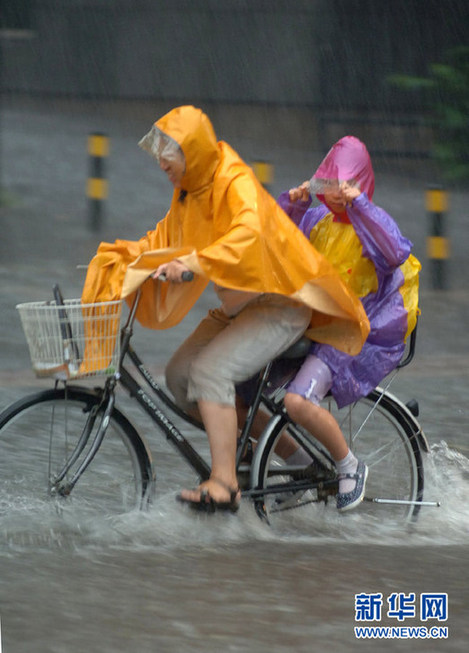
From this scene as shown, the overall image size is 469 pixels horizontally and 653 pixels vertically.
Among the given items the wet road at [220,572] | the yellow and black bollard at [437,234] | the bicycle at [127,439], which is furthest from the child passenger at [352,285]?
the yellow and black bollard at [437,234]

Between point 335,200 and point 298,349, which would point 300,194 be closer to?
point 335,200

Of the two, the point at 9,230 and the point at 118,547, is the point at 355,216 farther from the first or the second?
the point at 9,230

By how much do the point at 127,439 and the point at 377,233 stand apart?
53.6 inches

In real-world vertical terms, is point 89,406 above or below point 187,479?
above

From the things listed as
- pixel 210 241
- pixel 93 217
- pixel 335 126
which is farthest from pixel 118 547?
pixel 335 126

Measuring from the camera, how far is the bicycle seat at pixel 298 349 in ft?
17.2

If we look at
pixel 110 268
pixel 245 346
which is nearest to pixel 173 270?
pixel 110 268

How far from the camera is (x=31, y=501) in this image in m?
5.30

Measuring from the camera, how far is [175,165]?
4.95 m

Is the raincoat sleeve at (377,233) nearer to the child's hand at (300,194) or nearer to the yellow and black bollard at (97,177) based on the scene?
the child's hand at (300,194)

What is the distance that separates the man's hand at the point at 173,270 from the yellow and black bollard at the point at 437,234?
733 centimetres

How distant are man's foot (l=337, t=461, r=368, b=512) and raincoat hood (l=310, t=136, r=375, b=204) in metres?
1.19

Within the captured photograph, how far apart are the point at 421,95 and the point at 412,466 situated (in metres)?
14.4

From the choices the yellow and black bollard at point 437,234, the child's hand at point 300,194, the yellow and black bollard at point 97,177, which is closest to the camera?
the child's hand at point 300,194
